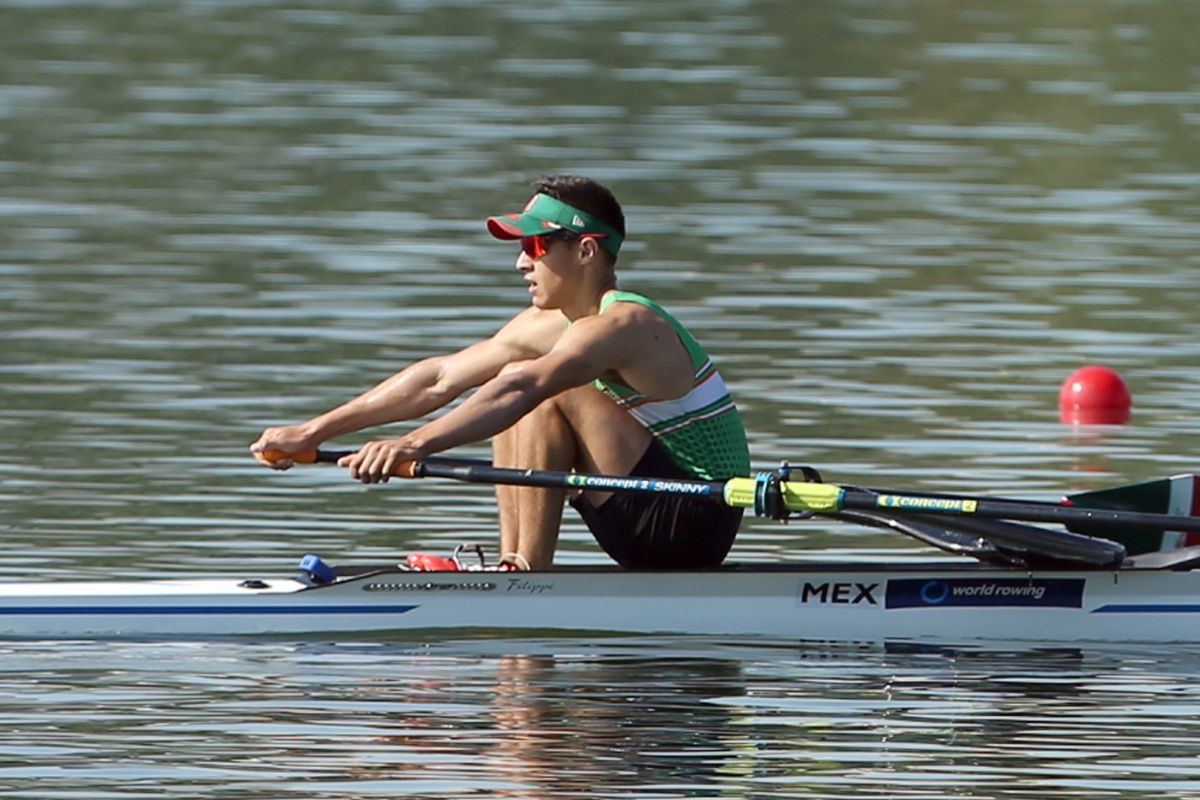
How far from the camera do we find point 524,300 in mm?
16953

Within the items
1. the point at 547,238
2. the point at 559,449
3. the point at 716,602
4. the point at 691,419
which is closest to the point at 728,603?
the point at 716,602

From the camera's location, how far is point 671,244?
1928 centimetres

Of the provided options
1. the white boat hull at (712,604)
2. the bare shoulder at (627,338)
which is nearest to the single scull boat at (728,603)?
the white boat hull at (712,604)

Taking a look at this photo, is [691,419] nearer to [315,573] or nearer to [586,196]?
[586,196]

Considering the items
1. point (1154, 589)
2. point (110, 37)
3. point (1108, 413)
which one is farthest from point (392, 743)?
point (110, 37)

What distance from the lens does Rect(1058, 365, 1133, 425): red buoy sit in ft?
44.9

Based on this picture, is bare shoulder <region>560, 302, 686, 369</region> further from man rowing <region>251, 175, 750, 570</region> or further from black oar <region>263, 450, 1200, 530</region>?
black oar <region>263, 450, 1200, 530</region>

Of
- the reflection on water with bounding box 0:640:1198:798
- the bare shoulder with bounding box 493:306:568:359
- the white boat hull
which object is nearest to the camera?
the reflection on water with bounding box 0:640:1198:798

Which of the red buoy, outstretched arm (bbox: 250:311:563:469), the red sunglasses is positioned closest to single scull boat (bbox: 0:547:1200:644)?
outstretched arm (bbox: 250:311:563:469)

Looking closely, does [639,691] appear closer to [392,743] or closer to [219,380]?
[392,743]

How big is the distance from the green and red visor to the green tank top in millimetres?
201

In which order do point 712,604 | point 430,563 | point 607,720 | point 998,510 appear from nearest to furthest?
1. point 607,720
2. point 998,510
3. point 712,604
4. point 430,563

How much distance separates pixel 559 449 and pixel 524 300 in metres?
7.64

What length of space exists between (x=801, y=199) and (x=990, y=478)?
9.42 m
